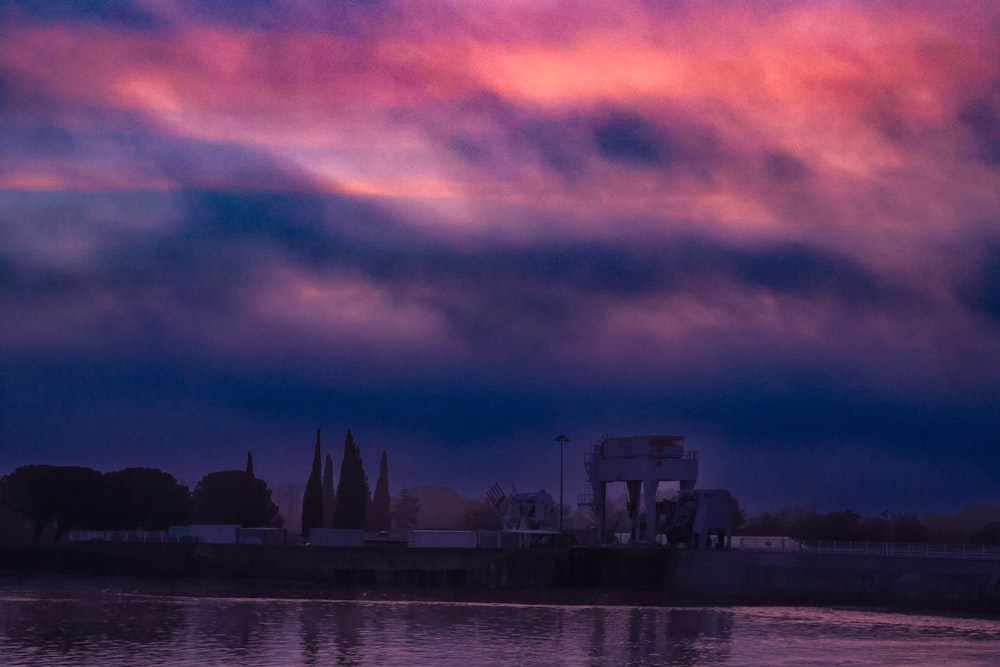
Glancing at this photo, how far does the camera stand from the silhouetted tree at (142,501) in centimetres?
13662

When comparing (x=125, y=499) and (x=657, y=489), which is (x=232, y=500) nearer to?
(x=125, y=499)

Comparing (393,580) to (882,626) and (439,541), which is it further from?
(882,626)

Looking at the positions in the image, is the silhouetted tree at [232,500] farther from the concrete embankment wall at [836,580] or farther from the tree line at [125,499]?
the concrete embankment wall at [836,580]

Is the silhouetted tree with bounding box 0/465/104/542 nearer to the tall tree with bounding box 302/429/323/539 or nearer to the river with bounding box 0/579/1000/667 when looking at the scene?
the tall tree with bounding box 302/429/323/539

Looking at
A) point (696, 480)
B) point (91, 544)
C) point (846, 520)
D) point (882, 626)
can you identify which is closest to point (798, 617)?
point (882, 626)

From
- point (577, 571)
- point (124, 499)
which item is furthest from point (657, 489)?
point (124, 499)

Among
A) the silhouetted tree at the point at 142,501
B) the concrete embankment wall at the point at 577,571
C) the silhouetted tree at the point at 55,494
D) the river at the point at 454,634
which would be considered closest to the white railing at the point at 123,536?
the concrete embankment wall at the point at 577,571

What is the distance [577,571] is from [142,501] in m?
63.9

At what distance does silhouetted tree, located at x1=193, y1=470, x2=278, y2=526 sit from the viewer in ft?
487

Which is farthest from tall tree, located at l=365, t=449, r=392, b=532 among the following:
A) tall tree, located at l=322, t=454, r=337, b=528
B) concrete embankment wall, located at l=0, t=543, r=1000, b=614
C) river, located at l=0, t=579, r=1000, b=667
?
river, located at l=0, t=579, r=1000, b=667

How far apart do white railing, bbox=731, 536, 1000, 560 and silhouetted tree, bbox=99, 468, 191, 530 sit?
71.2 metres

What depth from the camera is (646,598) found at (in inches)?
3255

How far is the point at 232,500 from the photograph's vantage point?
5861 inches

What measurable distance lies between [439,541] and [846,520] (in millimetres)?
65555
